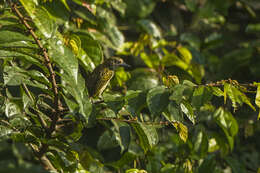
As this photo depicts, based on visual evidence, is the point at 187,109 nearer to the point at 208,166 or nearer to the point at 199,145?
the point at 208,166

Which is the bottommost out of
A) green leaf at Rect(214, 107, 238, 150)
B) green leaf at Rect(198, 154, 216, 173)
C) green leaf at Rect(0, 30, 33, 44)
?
green leaf at Rect(198, 154, 216, 173)

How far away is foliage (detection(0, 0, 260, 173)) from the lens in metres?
1.47

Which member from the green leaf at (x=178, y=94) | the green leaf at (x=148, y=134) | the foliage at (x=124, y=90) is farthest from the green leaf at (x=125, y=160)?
the green leaf at (x=178, y=94)

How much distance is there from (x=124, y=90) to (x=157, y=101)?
0.89 meters

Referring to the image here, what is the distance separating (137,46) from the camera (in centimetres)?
279

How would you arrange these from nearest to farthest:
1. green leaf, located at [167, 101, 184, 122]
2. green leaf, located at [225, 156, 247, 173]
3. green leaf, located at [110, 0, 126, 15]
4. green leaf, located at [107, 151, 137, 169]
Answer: green leaf, located at [167, 101, 184, 122]
green leaf, located at [107, 151, 137, 169]
green leaf, located at [225, 156, 247, 173]
green leaf, located at [110, 0, 126, 15]

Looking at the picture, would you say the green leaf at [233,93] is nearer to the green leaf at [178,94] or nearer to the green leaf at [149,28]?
the green leaf at [178,94]

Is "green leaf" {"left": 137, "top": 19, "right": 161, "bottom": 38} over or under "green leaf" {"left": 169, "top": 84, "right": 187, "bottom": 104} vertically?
over

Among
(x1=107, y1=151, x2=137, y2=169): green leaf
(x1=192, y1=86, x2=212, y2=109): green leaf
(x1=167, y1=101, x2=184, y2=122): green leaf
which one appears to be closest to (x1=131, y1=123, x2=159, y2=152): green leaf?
(x1=167, y1=101, x2=184, y2=122): green leaf

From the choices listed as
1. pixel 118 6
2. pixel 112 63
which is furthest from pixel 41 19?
pixel 118 6

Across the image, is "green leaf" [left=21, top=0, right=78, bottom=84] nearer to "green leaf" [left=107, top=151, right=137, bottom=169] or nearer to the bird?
the bird

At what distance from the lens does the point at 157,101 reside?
1.53 metres

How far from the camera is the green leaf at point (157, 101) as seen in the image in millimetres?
1521

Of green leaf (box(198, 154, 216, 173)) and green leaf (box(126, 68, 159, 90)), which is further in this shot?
green leaf (box(126, 68, 159, 90))
